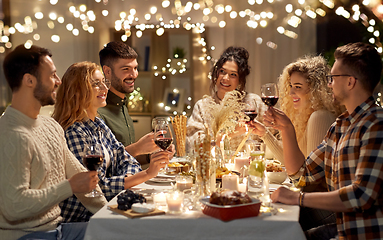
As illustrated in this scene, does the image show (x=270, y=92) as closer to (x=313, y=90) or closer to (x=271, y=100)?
(x=271, y=100)

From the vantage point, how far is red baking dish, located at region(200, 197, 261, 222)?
1467 mm

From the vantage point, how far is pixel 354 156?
1.67 metres

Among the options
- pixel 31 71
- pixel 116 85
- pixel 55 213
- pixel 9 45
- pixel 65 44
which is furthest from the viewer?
pixel 65 44

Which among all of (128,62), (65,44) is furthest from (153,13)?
(128,62)

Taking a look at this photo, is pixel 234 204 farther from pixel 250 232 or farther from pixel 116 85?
pixel 116 85

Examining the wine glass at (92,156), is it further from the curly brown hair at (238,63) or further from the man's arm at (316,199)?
the curly brown hair at (238,63)

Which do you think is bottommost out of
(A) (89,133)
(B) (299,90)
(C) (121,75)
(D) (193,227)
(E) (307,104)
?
(D) (193,227)

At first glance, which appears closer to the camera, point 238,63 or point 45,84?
point 45,84

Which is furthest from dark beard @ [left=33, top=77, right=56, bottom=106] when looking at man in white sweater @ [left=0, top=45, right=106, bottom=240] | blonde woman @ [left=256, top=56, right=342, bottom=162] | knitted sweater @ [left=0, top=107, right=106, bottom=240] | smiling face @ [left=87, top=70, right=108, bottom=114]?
blonde woman @ [left=256, top=56, right=342, bottom=162]

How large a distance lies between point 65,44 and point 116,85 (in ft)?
8.71

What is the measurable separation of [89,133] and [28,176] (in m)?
0.67

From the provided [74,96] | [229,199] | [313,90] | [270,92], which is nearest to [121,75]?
[74,96]

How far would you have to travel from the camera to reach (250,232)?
1.46 meters

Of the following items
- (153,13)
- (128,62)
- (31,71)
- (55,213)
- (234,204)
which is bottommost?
(55,213)
